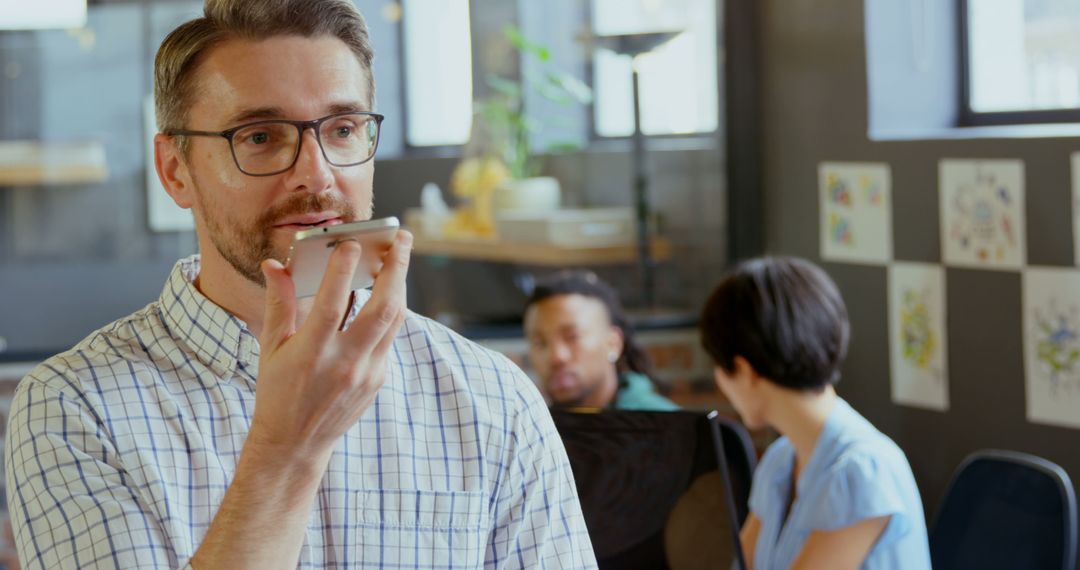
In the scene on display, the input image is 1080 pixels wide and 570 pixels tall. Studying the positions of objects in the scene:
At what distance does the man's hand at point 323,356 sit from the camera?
994 mm

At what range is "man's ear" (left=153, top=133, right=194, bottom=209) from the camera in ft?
4.21

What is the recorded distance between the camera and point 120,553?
1.06 meters

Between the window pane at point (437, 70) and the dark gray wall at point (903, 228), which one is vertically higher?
the window pane at point (437, 70)

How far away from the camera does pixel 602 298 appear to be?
332 cm

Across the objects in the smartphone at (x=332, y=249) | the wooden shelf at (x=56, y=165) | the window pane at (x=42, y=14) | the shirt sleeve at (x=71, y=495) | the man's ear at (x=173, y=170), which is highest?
the window pane at (x=42, y=14)

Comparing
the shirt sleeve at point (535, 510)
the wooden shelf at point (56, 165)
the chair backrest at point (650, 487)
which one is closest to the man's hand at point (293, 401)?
the shirt sleeve at point (535, 510)

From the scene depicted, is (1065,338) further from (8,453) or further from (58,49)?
(58,49)

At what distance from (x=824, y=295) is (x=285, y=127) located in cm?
143

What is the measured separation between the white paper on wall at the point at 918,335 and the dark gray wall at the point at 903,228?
0.10 ft

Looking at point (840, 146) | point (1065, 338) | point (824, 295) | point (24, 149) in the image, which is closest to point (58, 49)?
point (24, 149)

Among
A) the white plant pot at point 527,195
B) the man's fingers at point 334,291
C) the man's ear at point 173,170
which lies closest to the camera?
the man's fingers at point 334,291

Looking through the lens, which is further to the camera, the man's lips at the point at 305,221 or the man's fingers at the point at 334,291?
the man's lips at the point at 305,221

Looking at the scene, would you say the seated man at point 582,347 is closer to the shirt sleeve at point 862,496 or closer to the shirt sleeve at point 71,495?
the shirt sleeve at point 862,496

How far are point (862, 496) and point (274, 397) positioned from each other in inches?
54.8
